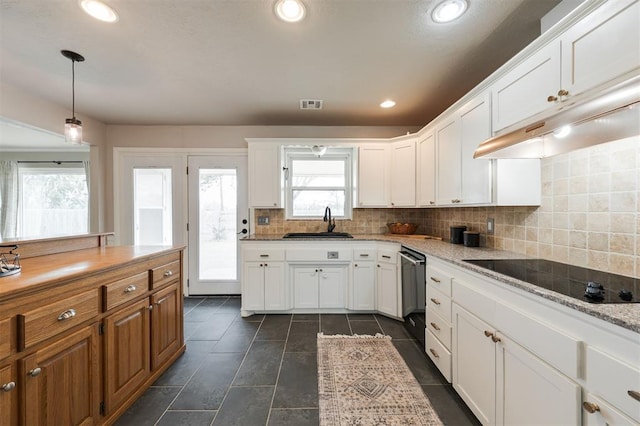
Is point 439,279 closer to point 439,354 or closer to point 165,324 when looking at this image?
point 439,354

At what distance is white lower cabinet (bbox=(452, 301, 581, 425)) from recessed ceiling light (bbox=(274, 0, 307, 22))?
213 centimetres

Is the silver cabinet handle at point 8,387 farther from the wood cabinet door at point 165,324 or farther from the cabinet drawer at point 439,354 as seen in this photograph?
the cabinet drawer at point 439,354

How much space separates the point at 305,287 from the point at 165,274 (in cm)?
155

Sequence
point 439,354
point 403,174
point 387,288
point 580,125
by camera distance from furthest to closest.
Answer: point 403,174 < point 387,288 < point 439,354 < point 580,125

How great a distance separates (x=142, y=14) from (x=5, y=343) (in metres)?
1.87

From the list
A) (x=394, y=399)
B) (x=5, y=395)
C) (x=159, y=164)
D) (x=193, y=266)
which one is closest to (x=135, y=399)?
(x=5, y=395)

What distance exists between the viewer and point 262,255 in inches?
117

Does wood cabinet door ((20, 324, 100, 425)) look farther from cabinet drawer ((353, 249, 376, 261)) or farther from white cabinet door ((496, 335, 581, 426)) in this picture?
cabinet drawer ((353, 249, 376, 261))

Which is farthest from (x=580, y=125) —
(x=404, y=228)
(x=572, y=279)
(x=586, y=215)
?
(x=404, y=228)

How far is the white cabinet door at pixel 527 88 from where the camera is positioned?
131cm

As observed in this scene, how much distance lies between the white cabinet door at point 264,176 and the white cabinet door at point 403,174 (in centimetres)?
150

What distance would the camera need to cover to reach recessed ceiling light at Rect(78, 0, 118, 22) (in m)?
1.48

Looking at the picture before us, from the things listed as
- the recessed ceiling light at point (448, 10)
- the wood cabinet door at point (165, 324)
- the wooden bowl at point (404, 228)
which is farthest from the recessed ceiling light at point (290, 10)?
the wooden bowl at point (404, 228)

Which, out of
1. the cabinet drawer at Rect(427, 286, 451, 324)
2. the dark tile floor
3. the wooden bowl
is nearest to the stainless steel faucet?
the wooden bowl
